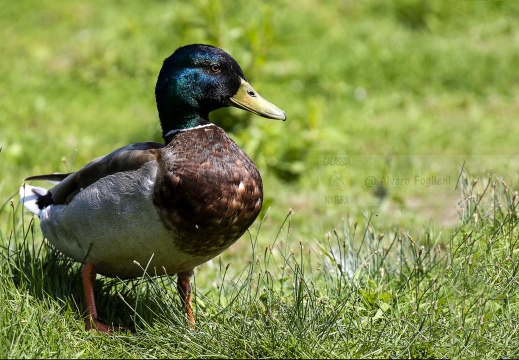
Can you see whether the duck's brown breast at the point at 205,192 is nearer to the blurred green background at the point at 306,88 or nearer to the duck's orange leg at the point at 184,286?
the duck's orange leg at the point at 184,286

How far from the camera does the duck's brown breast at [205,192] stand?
3199 millimetres

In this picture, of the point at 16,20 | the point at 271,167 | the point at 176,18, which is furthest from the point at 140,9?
the point at 271,167

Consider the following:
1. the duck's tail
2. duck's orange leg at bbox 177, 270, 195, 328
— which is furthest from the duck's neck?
the duck's tail

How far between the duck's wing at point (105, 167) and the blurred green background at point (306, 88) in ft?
5.58

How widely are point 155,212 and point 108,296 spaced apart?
663mm

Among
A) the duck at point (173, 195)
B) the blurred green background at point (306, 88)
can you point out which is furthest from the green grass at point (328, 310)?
the blurred green background at point (306, 88)

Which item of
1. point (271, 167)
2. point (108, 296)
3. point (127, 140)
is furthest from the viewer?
point (127, 140)

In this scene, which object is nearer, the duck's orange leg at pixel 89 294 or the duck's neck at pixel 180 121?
the duck's orange leg at pixel 89 294

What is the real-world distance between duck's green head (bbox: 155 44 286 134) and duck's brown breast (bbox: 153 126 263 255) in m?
0.14

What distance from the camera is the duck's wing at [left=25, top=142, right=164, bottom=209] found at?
11.1 ft

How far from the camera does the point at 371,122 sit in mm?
7434

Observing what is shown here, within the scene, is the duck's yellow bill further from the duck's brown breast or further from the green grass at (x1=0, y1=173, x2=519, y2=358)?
the green grass at (x1=0, y1=173, x2=519, y2=358)

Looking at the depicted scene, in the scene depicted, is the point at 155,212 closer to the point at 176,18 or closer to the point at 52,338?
the point at 52,338

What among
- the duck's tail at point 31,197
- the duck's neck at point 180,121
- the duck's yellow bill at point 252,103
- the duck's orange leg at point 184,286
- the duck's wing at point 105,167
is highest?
the duck's yellow bill at point 252,103
